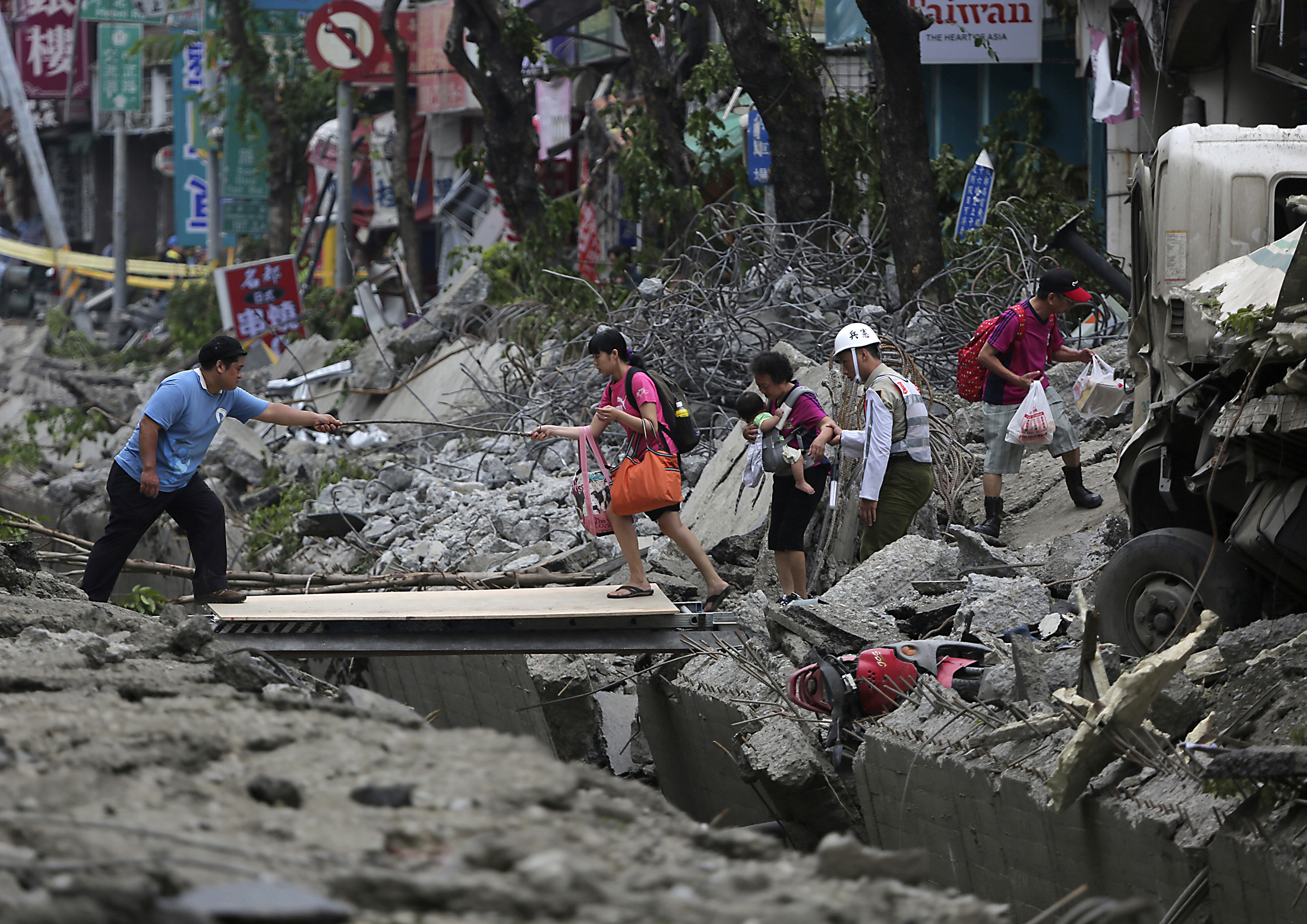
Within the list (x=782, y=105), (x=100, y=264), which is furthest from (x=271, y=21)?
(x=782, y=105)

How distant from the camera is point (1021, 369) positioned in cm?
839

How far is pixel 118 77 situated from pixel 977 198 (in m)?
20.6

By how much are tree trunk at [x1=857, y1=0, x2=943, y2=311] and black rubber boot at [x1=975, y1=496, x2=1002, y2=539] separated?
347cm

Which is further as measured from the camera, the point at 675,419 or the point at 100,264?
the point at 100,264

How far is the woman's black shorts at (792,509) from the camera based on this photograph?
24.2 feet

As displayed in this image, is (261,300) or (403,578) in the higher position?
(261,300)

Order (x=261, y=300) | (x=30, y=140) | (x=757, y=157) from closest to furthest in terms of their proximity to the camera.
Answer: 1. (x=757, y=157)
2. (x=261, y=300)
3. (x=30, y=140)

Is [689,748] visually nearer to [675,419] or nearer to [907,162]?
[675,419]

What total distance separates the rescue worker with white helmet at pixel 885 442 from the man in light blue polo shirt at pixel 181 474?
3068 mm

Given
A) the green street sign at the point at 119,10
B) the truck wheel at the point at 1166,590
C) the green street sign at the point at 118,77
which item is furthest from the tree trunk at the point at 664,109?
the green street sign at the point at 118,77

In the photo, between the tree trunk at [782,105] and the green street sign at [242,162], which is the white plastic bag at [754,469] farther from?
the green street sign at [242,162]

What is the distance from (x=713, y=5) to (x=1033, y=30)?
384cm

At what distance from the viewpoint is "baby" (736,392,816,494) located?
7215 mm

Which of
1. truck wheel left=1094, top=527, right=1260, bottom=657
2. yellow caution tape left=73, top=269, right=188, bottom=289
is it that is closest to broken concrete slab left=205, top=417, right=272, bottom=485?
truck wheel left=1094, top=527, right=1260, bottom=657
